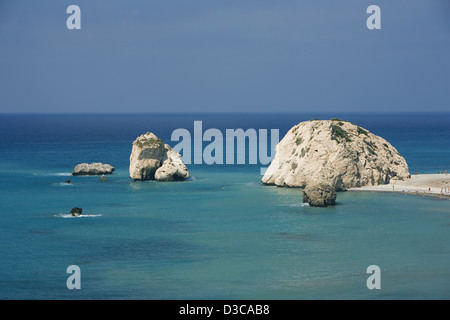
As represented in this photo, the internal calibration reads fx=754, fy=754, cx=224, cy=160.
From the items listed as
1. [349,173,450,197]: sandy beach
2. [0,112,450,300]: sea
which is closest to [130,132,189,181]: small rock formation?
[0,112,450,300]: sea

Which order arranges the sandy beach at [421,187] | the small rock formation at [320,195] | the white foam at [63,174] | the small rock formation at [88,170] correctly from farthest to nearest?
the white foam at [63,174] < the small rock formation at [88,170] < the sandy beach at [421,187] < the small rock formation at [320,195]

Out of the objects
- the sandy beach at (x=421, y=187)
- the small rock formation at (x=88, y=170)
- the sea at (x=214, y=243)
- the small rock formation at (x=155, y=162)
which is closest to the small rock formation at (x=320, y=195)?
the sea at (x=214, y=243)

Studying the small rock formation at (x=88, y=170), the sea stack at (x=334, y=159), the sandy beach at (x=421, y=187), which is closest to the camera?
the sandy beach at (x=421, y=187)

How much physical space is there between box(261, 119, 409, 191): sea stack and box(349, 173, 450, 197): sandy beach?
1.69 metres

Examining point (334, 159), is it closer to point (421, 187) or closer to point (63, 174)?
point (421, 187)

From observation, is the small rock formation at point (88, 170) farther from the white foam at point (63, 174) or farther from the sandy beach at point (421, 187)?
the sandy beach at point (421, 187)

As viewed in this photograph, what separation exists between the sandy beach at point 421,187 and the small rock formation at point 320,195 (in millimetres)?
15027

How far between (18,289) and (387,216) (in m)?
45.6

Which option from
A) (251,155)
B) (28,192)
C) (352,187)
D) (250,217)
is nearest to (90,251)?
(250,217)

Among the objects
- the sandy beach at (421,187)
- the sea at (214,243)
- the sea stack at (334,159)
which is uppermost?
the sea stack at (334,159)

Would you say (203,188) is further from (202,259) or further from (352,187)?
(202,259)

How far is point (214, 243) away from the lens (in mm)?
72500

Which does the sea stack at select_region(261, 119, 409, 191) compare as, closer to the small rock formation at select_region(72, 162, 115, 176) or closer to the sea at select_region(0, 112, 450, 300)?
the sea at select_region(0, 112, 450, 300)

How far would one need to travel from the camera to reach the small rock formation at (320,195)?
3615 inches
